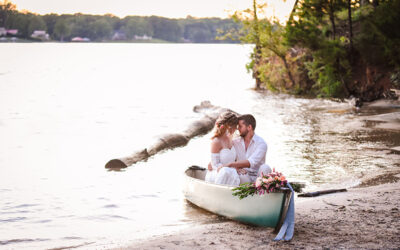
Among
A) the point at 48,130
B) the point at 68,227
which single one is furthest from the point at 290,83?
the point at 68,227

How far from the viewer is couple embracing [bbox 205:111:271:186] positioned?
8922 mm

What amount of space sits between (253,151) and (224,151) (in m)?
0.48

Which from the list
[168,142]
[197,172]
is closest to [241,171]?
[197,172]

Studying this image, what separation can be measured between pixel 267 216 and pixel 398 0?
54.8 ft

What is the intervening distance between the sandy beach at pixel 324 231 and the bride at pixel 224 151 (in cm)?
75

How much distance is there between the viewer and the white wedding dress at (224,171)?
887 cm

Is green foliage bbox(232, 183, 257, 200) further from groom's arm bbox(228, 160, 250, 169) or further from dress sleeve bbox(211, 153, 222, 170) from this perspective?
dress sleeve bbox(211, 153, 222, 170)

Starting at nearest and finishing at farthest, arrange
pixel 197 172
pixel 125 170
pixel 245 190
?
pixel 245 190
pixel 197 172
pixel 125 170

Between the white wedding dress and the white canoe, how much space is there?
5.3 inches

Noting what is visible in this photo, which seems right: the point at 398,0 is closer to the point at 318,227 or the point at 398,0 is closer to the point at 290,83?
the point at 290,83

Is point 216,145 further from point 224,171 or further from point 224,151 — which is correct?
point 224,171

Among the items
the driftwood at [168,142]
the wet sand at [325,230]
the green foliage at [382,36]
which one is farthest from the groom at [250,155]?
the green foliage at [382,36]

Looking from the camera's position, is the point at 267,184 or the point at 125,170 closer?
the point at 267,184

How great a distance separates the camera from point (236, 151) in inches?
363
